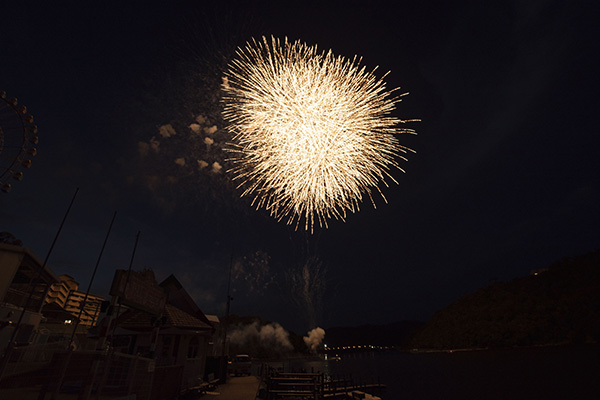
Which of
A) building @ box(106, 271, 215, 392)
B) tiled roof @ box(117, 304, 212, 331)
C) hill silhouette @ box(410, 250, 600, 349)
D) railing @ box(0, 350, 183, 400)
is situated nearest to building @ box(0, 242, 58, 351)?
railing @ box(0, 350, 183, 400)

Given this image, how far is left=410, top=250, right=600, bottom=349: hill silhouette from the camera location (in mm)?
143125

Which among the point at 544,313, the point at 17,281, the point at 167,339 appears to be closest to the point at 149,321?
the point at 167,339

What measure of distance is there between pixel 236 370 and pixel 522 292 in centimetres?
20881

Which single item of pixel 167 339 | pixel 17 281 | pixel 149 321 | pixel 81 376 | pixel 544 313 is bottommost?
pixel 81 376

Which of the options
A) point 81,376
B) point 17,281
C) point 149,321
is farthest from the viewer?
point 17,281

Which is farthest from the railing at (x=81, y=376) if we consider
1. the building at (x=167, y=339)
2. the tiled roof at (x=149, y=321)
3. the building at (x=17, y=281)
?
the building at (x=167, y=339)

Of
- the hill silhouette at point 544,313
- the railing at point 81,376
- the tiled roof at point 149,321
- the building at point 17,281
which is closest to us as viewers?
the railing at point 81,376

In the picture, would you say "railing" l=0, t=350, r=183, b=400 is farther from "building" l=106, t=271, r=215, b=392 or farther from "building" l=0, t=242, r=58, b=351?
"building" l=106, t=271, r=215, b=392

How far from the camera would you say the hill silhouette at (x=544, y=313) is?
470 feet

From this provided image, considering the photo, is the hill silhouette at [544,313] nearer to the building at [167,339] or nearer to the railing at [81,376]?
the building at [167,339]

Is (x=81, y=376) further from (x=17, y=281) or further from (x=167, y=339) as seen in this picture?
(x=17, y=281)

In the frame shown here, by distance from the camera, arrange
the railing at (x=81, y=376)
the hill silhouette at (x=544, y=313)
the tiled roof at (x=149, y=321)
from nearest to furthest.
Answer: the railing at (x=81, y=376)
the tiled roof at (x=149, y=321)
the hill silhouette at (x=544, y=313)

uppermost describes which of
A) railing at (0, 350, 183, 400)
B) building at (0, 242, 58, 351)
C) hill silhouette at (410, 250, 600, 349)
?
hill silhouette at (410, 250, 600, 349)

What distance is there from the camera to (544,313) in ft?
515
